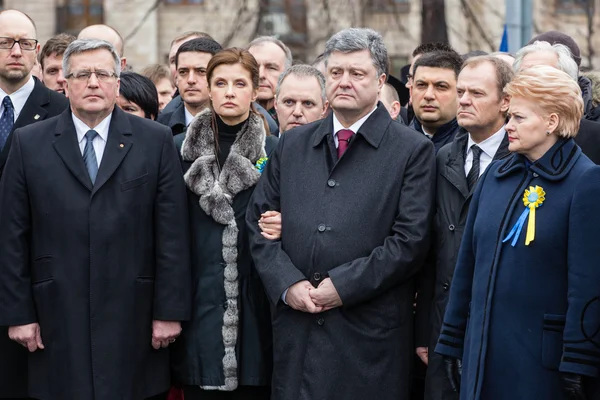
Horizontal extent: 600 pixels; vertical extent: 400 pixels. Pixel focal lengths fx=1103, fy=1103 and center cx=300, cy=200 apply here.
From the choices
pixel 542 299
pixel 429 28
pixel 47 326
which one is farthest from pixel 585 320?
pixel 429 28

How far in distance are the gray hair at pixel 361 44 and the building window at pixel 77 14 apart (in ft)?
70.7

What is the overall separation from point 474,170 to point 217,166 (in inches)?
59.0

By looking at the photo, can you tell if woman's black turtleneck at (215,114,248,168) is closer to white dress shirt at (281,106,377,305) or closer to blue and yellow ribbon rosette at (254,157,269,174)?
blue and yellow ribbon rosette at (254,157,269,174)

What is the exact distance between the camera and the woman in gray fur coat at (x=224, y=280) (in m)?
6.24

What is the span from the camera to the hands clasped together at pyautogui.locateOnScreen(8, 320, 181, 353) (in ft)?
20.2

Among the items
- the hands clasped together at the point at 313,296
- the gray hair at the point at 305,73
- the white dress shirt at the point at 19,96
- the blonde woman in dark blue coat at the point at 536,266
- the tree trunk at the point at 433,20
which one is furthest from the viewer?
the tree trunk at the point at 433,20

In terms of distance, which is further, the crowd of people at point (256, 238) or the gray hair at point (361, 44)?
the gray hair at point (361, 44)

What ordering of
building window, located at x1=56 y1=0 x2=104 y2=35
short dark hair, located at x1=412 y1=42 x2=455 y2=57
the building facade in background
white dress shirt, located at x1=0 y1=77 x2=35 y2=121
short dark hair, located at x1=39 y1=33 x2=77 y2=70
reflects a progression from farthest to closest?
1. building window, located at x1=56 y1=0 x2=104 y2=35
2. the building facade in background
3. short dark hair, located at x1=39 y1=33 x2=77 y2=70
4. short dark hair, located at x1=412 y1=42 x2=455 y2=57
5. white dress shirt, located at x1=0 y1=77 x2=35 y2=121

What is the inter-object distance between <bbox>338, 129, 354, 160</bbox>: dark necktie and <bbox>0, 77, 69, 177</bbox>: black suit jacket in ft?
6.73

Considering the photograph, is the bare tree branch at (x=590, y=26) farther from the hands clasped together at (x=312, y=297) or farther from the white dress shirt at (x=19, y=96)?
the hands clasped together at (x=312, y=297)

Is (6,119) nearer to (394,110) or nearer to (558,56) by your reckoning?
(394,110)

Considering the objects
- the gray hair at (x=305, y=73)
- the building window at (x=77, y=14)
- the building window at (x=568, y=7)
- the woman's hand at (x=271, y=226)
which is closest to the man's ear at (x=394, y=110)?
the gray hair at (x=305, y=73)

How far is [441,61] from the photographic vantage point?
7023 mm

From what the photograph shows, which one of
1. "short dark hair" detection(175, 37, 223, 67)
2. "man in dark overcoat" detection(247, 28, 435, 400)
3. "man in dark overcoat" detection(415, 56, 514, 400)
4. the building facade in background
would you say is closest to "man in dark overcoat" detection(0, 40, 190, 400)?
"man in dark overcoat" detection(247, 28, 435, 400)
